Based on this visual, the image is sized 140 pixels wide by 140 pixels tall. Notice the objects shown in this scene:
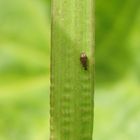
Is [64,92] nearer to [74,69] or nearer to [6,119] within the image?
[74,69]

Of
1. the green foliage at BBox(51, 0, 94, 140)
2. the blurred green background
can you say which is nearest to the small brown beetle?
the green foliage at BBox(51, 0, 94, 140)

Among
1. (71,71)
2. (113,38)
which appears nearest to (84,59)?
(71,71)

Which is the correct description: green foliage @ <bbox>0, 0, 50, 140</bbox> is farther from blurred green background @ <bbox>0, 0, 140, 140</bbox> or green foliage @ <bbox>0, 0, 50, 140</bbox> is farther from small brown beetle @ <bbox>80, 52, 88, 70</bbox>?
small brown beetle @ <bbox>80, 52, 88, 70</bbox>

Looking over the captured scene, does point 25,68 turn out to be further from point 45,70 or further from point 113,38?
point 113,38

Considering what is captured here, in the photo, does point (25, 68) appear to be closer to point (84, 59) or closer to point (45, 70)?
point (45, 70)

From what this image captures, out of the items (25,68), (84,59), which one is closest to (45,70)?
(25,68)

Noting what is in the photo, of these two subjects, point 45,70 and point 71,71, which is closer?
point 71,71

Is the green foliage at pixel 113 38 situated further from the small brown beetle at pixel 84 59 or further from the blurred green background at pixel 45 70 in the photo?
the small brown beetle at pixel 84 59

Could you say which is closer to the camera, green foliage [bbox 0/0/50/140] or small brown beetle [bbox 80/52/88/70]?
small brown beetle [bbox 80/52/88/70]
